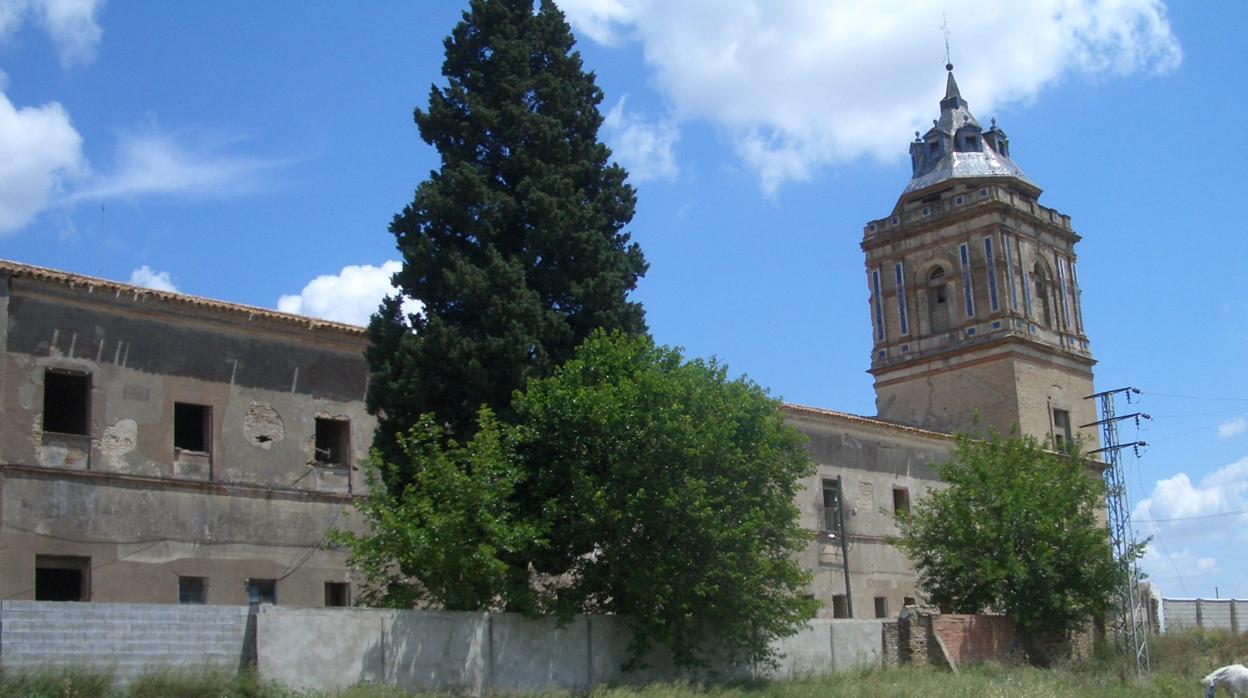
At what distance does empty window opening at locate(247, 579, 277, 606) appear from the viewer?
24.0 m

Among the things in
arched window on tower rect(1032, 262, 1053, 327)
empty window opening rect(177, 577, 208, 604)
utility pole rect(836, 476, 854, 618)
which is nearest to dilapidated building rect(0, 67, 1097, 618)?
empty window opening rect(177, 577, 208, 604)

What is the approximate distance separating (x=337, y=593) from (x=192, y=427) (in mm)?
3914

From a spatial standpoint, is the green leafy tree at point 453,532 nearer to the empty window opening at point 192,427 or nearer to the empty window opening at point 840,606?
the empty window opening at point 192,427

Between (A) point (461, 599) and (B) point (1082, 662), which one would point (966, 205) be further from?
(A) point (461, 599)

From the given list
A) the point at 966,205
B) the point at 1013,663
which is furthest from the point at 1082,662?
the point at 966,205

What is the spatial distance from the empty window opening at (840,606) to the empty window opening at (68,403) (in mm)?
19398

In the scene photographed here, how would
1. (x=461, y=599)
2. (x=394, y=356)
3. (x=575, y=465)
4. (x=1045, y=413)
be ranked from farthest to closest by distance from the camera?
1. (x=1045, y=413)
2. (x=394, y=356)
3. (x=575, y=465)
4. (x=461, y=599)

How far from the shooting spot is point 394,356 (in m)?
22.7

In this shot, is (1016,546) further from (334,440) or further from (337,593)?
(334,440)

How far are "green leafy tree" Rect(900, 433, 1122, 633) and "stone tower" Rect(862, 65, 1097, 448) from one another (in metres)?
11.6

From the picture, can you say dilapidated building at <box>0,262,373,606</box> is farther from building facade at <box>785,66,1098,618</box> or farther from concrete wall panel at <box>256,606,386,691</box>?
building facade at <box>785,66,1098,618</box>

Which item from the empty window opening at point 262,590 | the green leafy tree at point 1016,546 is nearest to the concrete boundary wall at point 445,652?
the empty window opening at point 262,590

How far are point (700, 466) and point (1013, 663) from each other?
1065 cm

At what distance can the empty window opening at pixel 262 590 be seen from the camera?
24047 mm
